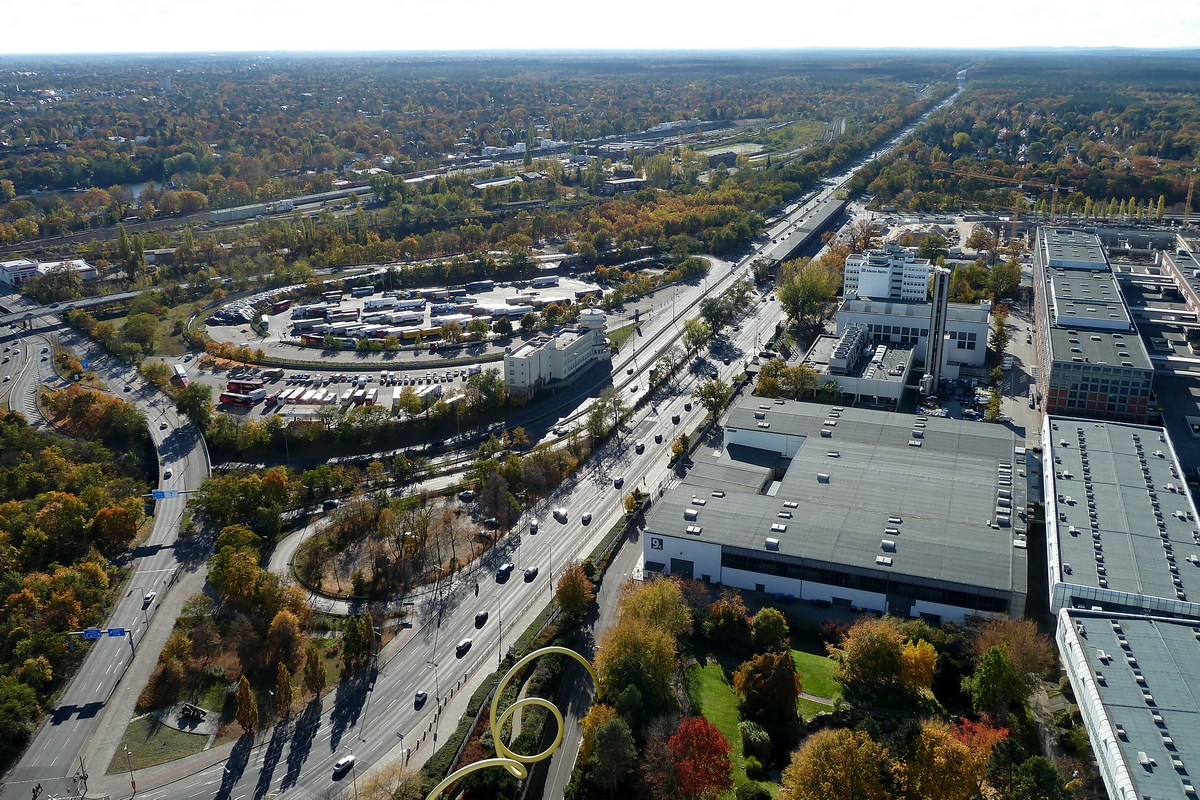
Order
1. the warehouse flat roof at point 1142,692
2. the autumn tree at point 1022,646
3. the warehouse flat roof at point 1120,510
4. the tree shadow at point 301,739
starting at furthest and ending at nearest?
the warehouse flat roof at point 1120,510 → the autumn tree at point 1022,646 → the tree shadow at point 301,739 → the warehouse flat roof at point 1142,692

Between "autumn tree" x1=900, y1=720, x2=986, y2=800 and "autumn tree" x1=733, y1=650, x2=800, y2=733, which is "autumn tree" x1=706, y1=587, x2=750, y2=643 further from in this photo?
"autumn tree" x1=900, y1=720, x2=986, y2=800

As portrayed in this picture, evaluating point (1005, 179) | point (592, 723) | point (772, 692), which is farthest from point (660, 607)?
point (1005, 179)

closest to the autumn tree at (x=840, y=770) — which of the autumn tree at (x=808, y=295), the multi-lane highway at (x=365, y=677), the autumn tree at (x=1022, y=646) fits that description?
the autumn tree at (x=1022, y=646)

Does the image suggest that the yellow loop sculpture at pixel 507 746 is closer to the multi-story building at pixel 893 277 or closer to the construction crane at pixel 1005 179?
the multi-story building at pixel 893 277

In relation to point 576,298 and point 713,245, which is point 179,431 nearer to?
point 576,298

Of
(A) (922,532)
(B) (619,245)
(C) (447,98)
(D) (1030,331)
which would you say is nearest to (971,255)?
(D) (1030,331)
